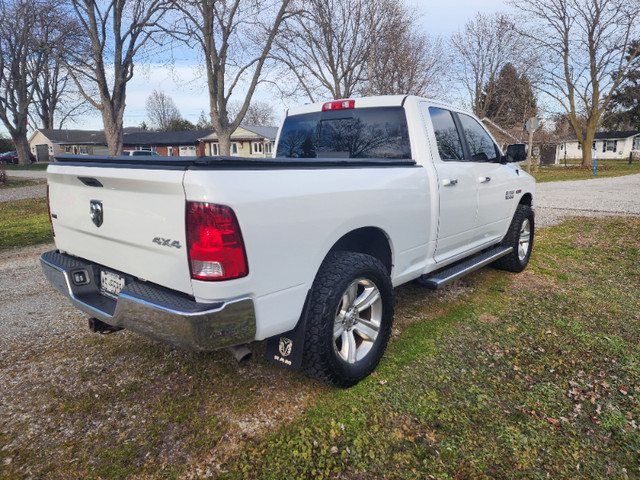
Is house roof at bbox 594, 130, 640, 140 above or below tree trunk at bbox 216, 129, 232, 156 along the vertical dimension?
above

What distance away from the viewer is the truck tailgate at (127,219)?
2.00 meters

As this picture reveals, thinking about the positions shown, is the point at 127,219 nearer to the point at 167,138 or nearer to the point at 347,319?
the point at 347,319

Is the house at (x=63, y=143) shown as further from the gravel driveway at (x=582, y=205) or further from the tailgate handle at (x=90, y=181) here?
the tailgate handle at (x=90, y=181)

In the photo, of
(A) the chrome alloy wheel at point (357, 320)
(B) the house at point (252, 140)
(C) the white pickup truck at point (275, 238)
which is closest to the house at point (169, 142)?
(B) the house at point (252, 140)

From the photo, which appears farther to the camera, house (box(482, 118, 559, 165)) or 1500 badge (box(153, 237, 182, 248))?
house (box(482, 118, 559, 165))

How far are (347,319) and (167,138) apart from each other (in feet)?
205

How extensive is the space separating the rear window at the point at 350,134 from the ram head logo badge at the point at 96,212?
2068mm

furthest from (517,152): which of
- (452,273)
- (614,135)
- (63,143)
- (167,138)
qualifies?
(63,143)

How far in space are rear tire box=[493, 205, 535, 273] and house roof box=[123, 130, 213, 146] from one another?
53.8m

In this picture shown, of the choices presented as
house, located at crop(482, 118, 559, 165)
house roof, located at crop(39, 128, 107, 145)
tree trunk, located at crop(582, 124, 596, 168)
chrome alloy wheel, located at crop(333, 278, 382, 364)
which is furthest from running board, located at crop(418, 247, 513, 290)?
house roof, located at crop(39, 128, 107, 145)

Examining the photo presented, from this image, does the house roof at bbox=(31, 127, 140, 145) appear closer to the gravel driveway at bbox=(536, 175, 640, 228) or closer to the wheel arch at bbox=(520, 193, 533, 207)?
the gravel driveway at bbox=(536, 175, 640, 228)

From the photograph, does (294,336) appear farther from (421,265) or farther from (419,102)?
(419,102)

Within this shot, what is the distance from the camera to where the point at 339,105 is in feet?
12.5

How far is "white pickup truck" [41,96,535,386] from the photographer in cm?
195
